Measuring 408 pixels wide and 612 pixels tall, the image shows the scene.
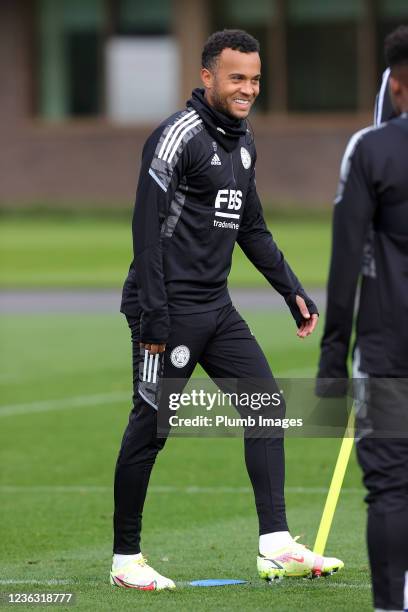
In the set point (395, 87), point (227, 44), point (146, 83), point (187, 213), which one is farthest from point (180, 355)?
point (146, 83)

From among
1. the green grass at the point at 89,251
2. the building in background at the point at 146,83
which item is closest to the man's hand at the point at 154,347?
the green grass at the point at 89,251

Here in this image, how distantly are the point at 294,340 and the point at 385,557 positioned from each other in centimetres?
1225

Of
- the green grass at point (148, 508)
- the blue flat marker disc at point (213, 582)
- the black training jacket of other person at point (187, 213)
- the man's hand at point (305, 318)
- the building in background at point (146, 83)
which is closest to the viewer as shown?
the black training jacket of other person at point (187, 213)

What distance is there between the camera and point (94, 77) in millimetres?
43094

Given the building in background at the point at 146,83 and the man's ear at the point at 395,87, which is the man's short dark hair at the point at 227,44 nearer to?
the man's ear at the point at 395,87

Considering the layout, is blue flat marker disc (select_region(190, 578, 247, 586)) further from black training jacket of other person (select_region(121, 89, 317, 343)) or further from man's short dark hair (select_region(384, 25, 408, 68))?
man's short dark hair (select_region(384, 25, 408, 68))

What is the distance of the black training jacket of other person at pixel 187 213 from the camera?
21.6 feet

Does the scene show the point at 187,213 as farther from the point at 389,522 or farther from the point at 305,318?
the point at 389,522

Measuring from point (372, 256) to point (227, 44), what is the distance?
163 cm

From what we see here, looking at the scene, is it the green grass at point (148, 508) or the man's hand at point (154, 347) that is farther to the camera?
the green grass at point (148, 508)

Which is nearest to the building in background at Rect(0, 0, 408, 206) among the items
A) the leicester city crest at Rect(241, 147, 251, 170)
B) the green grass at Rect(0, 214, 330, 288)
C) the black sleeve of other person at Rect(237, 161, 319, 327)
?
the green grass at Rect(0, 214, 330, 288)

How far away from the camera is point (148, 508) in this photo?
366 inches

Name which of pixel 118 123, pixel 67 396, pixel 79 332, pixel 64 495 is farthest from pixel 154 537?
pixel 118 123

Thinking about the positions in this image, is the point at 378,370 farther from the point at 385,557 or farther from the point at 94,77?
the point at 94,77
